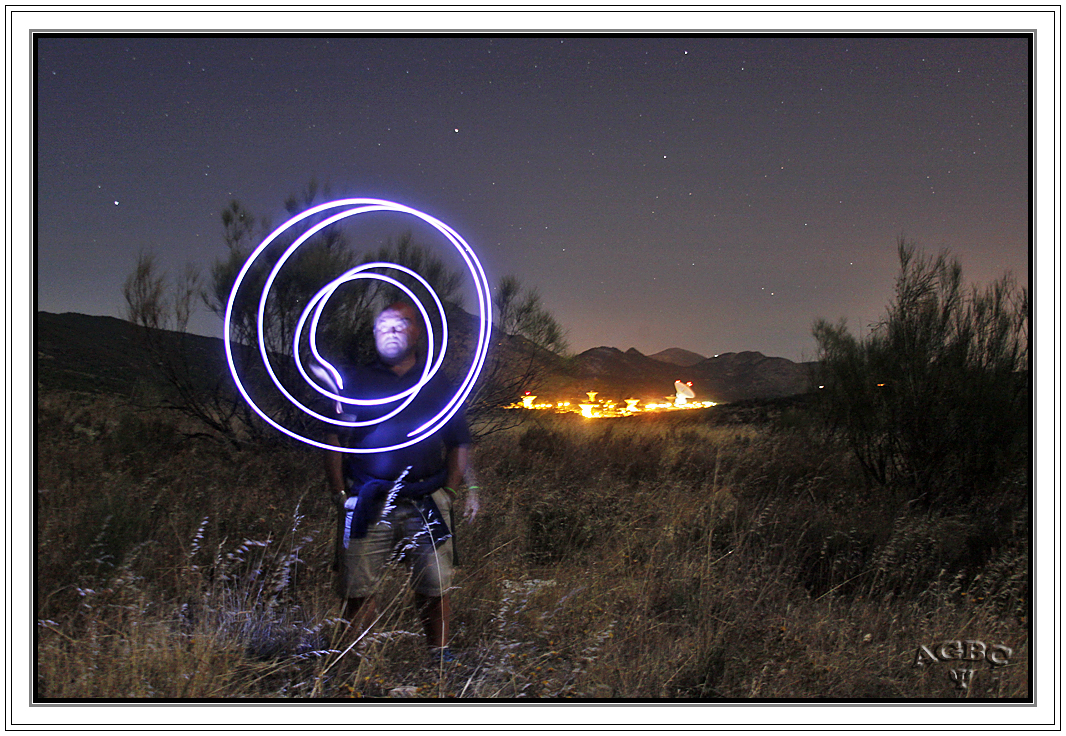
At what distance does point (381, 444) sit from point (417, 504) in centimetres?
34

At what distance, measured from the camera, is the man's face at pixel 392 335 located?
10.5 ft

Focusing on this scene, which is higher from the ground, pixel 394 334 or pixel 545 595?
pixel 394 334

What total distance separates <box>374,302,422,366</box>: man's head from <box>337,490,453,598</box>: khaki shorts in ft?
Answer: 2.40

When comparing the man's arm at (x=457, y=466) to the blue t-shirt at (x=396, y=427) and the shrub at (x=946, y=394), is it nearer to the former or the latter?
the blue t-shirt at (x=396, y=427)

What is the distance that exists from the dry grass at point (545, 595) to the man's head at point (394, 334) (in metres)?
1.07

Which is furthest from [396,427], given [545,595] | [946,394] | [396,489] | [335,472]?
[946,394]

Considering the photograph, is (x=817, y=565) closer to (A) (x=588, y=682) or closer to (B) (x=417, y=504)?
(A) (x=588, y=682)

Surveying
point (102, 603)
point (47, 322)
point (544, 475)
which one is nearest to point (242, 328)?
point (544, 475)

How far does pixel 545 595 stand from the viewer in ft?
12.9

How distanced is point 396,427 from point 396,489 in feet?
1.02

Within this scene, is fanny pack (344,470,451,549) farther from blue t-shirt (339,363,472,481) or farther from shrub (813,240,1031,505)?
shrub (813,240,1031,505)

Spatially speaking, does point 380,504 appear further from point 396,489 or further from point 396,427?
point 396,427

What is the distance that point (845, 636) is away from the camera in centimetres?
331

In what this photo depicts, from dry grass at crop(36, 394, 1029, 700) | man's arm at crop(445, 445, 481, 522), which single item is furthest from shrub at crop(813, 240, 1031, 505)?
man's arm at crop(445, 445, 481, 522)
